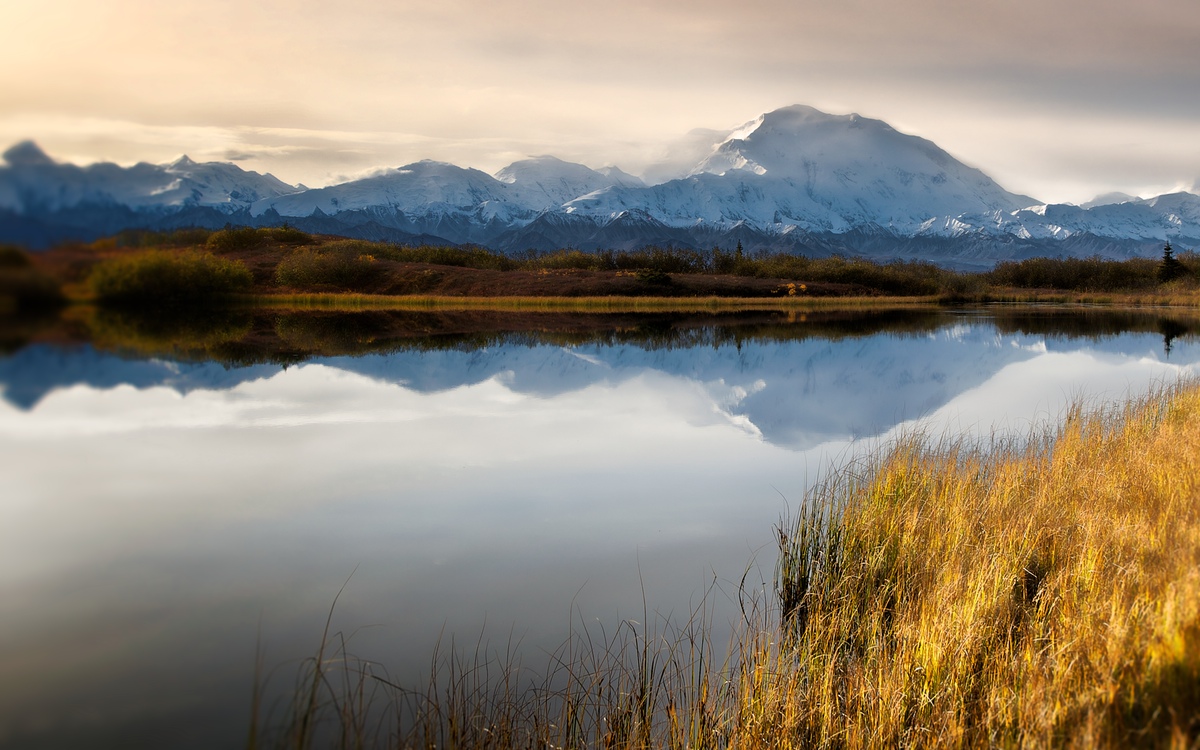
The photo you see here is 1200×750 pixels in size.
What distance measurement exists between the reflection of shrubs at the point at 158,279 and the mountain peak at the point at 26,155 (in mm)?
736

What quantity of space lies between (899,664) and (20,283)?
563 cm

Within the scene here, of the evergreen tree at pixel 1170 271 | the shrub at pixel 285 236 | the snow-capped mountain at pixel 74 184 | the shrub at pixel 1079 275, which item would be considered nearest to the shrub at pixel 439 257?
the shrub at pixel 285 236

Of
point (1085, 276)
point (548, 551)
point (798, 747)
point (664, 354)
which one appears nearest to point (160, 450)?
point (548, 551)

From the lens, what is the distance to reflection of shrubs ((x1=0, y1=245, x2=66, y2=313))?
4.66 metres

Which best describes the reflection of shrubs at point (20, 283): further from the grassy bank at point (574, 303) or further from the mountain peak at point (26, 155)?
the grassy bank at point (574, 303)

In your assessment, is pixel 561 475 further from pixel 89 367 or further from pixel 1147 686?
pixel 1147 686

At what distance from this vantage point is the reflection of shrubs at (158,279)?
5629 millimetres

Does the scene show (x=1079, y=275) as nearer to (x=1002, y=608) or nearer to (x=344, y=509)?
(x=1002, y=608)

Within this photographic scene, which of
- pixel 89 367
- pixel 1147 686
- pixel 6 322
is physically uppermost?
pixel 6 322

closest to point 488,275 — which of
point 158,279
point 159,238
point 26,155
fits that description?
point 159,238

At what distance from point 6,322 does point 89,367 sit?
2861mm

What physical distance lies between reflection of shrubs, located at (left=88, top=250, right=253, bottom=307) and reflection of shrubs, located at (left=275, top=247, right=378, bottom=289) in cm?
4074

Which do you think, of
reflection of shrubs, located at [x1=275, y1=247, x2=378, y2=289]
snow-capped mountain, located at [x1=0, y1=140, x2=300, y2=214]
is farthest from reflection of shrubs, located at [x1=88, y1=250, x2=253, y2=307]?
reflection of shrubs, located at [x1=275, y1=247, x2=378, y2=289]

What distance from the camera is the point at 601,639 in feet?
18.4
